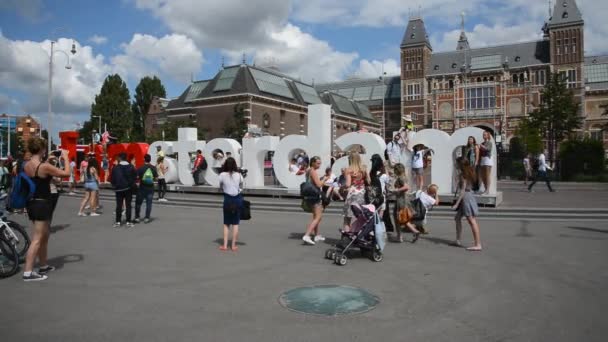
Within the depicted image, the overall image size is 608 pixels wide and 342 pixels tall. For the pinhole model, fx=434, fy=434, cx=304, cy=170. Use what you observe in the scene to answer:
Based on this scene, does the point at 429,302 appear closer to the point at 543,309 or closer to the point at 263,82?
the point at 543,309

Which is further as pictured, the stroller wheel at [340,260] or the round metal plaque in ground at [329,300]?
the stroller wheel at [340,260]

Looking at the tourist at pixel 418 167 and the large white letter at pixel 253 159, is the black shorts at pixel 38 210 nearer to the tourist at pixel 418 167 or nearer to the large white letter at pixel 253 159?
the tourist at pixel 418 167

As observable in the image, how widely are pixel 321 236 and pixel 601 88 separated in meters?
74.0

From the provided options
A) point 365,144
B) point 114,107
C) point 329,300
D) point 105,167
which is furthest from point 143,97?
point 329,300

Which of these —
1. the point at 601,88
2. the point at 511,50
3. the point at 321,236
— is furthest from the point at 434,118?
the point at 321,236

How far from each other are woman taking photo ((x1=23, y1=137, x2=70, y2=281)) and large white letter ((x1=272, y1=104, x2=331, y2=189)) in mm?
11138

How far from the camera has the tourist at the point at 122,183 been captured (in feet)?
35.7

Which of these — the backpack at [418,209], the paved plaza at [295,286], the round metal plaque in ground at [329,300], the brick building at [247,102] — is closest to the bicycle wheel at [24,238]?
the paved plaza at [295,286]

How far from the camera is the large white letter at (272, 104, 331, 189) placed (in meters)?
16.5

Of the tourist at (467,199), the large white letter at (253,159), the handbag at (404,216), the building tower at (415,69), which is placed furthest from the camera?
the building tower at (415,69)

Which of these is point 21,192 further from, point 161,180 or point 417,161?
point 161,180

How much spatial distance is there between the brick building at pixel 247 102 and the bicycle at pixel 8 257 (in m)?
42.2

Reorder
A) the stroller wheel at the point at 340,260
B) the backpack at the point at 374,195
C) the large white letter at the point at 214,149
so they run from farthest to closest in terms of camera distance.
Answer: the large white letter at the point at 214,149
the backpack at the point at 374,195
the stroller wheel at the point at 340,260

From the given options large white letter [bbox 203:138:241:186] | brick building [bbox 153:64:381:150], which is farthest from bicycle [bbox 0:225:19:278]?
brick building [bbox 153:64:381:150]
